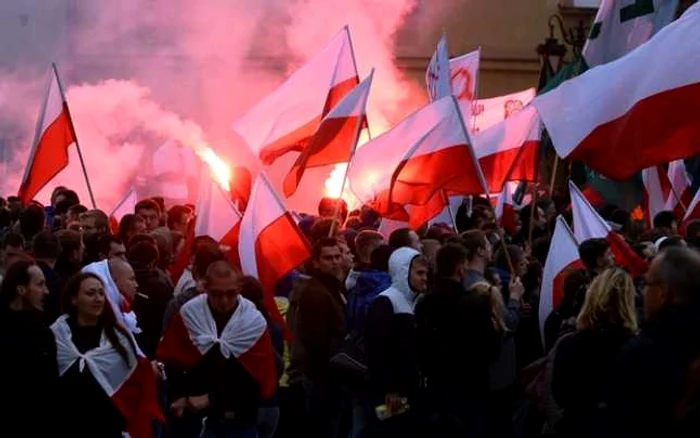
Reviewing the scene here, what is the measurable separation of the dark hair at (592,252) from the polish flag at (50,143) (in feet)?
17.8

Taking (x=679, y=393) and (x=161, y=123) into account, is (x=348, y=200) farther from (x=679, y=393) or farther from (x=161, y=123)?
(x=679, y=393)

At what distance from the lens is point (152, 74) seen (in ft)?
86.9

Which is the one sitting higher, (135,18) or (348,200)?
(135,18)

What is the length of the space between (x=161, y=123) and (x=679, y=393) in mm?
18993

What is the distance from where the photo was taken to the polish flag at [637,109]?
9.18 m

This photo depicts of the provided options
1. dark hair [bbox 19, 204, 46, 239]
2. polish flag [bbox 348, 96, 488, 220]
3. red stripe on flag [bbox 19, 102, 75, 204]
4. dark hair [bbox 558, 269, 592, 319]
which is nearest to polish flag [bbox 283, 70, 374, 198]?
polish flag [bbox 348, 96, 488, 220]

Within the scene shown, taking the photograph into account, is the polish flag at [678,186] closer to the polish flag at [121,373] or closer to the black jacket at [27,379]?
the polish flag at [121,373]

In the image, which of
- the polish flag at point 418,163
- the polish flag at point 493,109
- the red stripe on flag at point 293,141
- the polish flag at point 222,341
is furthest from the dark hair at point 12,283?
the polish flag at point 493,109

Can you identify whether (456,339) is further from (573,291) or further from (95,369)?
(95,369)

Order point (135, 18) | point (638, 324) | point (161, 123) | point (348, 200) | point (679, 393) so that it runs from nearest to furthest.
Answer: point (679, 393) → point (638, 324) → point (348, 200) → point (161, 123) → point (135, 18)

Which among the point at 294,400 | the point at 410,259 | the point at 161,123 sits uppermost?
the point at 161,123

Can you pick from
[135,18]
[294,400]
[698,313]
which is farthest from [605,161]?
[135,18]

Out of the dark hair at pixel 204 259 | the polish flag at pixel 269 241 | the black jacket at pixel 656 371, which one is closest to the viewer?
the black jacket at pixel 656 371

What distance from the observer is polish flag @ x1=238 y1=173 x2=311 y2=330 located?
9.52 meters
